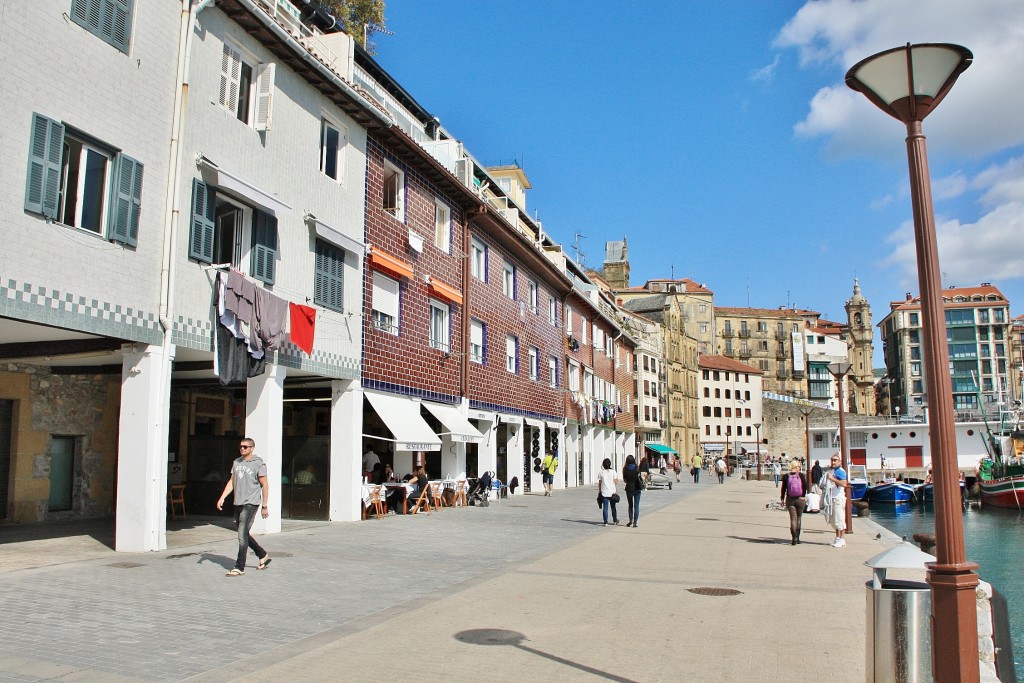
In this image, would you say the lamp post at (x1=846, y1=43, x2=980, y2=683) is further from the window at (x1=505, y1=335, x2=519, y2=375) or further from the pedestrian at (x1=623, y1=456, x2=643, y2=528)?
the window at (x1=505, y1=335, x2=519, y2=375)

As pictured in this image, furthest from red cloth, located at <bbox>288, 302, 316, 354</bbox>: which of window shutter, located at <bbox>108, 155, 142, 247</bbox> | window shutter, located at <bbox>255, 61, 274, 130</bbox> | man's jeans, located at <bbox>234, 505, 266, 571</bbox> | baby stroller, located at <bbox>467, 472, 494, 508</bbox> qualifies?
baby stroller, located at <bbox>467, 472, 494, 508</bbox>

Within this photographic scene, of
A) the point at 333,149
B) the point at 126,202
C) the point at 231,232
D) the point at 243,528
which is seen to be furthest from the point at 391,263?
the point at 243,528

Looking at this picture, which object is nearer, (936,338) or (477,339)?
(936,338)

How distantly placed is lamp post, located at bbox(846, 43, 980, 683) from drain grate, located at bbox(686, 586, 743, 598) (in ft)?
19.3

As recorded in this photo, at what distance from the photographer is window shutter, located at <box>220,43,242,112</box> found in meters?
15.5

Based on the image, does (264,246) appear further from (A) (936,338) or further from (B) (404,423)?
(A) (936,338)

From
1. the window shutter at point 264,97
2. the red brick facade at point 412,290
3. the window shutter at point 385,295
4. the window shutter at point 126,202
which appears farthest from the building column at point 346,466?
the window shutter at point 126,202

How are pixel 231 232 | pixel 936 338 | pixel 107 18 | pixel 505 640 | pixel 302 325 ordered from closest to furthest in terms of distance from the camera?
1. pixel 936 338
2. pixel 505 640
3. pixel 107 18
4. pixel 231 232
5. pixel 302 325

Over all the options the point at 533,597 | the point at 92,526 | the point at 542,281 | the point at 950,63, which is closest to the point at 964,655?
the point at 950,63

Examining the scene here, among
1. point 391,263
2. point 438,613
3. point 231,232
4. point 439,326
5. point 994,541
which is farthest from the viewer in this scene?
point 994,541

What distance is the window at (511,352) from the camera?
31938 mm

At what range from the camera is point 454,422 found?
2452cm

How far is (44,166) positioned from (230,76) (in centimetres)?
532

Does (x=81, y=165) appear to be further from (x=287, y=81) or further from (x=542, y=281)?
(x=542, y=281)
